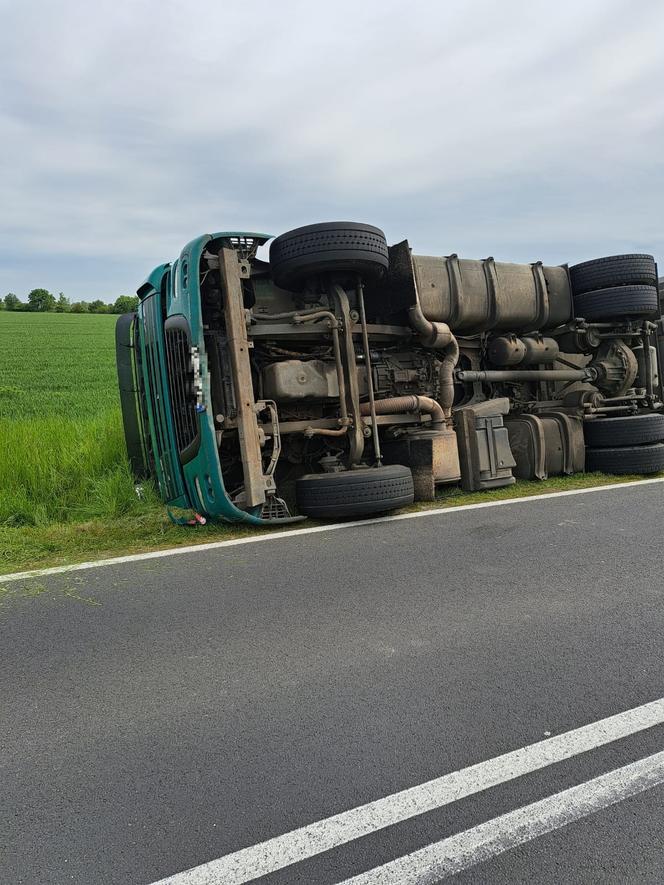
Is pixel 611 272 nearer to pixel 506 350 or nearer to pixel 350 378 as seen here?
pixel 506 350

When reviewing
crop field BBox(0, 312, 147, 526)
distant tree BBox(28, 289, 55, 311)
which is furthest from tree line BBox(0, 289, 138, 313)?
crop field BBox(0, 312, 147, 526)

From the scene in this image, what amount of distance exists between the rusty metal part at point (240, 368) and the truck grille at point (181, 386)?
0.37 metres

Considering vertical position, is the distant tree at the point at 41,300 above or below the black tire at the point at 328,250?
above

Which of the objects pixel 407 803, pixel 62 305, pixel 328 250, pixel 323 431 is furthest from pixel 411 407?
pixel 62 305

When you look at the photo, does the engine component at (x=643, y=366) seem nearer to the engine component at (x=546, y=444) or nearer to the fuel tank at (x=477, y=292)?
the fuel tank at (x=477, y=292)

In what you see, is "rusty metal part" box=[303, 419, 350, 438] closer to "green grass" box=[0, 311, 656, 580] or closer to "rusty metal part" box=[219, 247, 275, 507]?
"rusty metal part" box=[219, 247, 275, 507]

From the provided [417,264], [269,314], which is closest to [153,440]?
[269,314]

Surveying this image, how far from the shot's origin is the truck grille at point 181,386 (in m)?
5.48

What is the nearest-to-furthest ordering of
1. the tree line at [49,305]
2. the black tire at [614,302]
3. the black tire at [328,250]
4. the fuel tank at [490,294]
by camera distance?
1. the black tire at [328,250]
2. the fuel tank at [490,294]
3. the black tire at [614,302]
4. the tree line at [49,305]

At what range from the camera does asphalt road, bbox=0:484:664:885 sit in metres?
1.69

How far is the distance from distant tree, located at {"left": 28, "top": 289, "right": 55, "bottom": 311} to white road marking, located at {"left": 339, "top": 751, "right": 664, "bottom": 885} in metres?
74.9

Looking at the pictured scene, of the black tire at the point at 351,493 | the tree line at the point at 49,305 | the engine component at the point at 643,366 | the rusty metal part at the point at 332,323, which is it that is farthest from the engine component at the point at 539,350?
the tree line at the point at 49,305

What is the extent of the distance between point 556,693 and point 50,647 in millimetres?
2171

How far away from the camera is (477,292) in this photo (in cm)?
734
